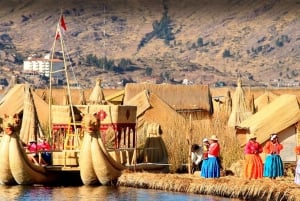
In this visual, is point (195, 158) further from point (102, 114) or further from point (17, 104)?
point (17, 104)

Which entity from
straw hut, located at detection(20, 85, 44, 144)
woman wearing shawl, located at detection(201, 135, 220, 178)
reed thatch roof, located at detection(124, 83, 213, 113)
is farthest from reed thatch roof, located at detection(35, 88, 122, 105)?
woman wearing shawl, located at detection(201, 135, 220, 178)

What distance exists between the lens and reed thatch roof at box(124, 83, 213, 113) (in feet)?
112

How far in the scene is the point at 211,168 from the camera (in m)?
18.6

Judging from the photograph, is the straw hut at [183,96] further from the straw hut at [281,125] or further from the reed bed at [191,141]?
the straw hut at [281,125]

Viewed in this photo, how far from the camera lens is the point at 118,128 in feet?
69.9

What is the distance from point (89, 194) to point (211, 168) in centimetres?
192

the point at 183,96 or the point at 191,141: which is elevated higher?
the point at 183,96

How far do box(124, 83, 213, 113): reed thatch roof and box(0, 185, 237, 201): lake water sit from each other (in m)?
14.0

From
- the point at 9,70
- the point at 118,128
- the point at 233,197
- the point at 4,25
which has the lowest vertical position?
the point at 233,197

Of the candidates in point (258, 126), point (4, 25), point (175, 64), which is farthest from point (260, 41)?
point (258, 126)

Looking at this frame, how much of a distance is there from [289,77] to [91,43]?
2829cm

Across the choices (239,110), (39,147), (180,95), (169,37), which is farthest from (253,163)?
(169,37)

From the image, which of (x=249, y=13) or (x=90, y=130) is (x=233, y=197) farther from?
(x=249, y=13)

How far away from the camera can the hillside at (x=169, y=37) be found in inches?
4651
